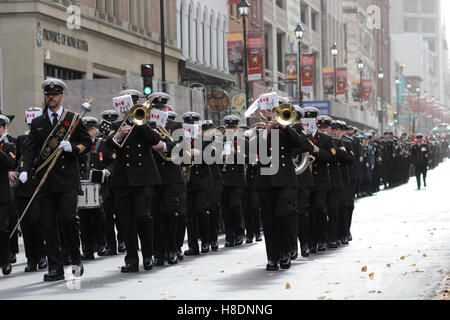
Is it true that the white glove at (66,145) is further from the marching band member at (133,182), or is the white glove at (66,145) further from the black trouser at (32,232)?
the black trouser at (32,232)

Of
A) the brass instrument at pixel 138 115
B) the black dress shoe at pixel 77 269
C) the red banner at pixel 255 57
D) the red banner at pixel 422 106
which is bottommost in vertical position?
the black dress shoe at pixel 77 269

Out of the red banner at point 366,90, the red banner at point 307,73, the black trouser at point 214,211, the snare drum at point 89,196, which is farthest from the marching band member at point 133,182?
the red banner at point 366,90

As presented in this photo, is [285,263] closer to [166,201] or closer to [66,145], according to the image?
[166,201]

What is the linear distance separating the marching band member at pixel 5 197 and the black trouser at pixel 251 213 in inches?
225

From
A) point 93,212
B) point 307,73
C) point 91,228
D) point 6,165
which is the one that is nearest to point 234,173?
point 93,212

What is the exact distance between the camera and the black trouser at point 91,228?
51.1 ft

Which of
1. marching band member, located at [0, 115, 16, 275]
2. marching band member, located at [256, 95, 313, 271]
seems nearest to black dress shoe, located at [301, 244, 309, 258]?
marching band member, located at [256, 95, 313, 271]

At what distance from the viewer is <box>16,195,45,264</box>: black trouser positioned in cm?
1407

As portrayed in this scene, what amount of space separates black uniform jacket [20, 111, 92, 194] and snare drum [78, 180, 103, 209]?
287 cm

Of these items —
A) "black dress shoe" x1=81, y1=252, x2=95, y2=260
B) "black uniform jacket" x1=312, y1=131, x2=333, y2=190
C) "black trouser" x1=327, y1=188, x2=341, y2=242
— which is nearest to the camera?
"black uniform jacket" x1=312, y1=131, x2=333, y2=190

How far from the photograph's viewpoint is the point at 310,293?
10547mm

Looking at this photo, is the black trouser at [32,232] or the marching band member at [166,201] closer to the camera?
the marching band member at [166,201]

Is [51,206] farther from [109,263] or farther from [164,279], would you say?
[109,263]

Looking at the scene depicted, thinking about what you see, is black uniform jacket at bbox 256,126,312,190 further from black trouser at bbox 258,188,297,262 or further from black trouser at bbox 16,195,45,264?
black trouser at bbox 16,195,45,264
